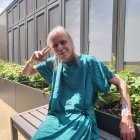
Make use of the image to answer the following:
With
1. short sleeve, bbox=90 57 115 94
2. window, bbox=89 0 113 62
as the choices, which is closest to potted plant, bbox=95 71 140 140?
short sleeve, bbox=90 57 115 94

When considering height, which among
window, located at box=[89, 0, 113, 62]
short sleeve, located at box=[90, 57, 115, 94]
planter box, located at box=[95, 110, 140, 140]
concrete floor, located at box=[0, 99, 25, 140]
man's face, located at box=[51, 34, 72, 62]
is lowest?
concrete floor, located at box=[0, 99, 25, 140]

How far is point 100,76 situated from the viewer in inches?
80.3

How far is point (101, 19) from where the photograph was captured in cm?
459

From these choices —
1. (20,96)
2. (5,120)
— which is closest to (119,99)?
(5,120)

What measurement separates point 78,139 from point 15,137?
50.8 inches

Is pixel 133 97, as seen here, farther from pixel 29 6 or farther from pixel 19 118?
pixel 29 6

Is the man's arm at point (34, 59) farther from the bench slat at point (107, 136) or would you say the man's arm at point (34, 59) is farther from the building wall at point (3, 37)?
the building wall at point (3, 37)

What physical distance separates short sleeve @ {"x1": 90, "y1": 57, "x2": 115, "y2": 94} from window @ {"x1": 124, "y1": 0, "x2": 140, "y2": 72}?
170cm

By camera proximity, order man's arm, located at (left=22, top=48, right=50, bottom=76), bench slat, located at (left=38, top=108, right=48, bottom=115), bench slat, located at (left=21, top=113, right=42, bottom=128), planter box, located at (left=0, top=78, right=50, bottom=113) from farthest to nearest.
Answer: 1. planter box, located at (left=0, top=78, right=50, bottom=113)
2. bench slat, located at (left=38, top=108, right=48, bottom=115)
3. bench slat, located at (left=21, top=113, right=42, bottom=128)
4. man's arm, located at (left=22, top=48, right=50, bottom=76)

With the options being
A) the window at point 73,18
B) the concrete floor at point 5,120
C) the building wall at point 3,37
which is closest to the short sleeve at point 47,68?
the concrete floor at point 5,120

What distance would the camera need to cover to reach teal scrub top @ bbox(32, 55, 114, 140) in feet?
6.28

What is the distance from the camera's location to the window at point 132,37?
143 inches

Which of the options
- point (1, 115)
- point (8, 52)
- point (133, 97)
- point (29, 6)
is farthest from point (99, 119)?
point (8, 52)

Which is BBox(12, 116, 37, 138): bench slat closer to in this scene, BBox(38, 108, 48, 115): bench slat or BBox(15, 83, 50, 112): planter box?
BBox(38, 108, 48, 115): bench slat
